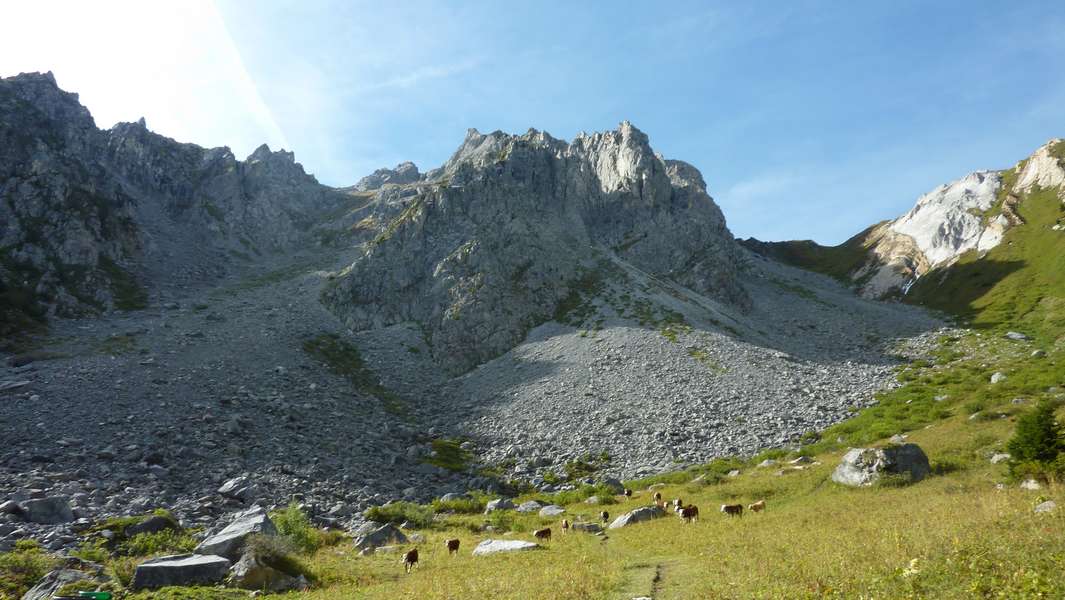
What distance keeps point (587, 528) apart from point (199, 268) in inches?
4199

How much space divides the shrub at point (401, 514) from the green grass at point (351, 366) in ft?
83.0

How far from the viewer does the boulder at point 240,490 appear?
33.3m

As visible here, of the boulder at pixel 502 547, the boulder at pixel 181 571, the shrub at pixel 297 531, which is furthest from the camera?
the boulder at pixel 502 547

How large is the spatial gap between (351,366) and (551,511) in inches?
1653

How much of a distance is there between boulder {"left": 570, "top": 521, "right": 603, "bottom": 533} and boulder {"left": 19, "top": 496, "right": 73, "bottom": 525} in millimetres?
24499

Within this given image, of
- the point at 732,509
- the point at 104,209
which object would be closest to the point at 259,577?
the point at 732,509

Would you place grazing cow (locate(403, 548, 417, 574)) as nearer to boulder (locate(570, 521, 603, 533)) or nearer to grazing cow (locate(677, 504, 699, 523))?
boulder (locate(570, 521, 603, 533))

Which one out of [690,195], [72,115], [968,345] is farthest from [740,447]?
[72,115]

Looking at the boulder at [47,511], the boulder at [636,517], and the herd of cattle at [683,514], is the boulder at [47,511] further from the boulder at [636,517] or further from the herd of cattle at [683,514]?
the boulder at [636,517]

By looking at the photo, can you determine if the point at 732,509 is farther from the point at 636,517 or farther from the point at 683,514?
the point at 636,517

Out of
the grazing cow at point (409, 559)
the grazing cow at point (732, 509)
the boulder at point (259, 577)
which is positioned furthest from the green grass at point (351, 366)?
the boulder at point (259, 577)

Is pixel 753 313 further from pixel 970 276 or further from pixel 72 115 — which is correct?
pixel 72 115

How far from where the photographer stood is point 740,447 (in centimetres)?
4653

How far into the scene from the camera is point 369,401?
59.8 meters
